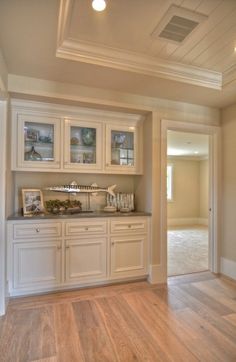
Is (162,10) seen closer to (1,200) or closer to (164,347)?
(1,200)

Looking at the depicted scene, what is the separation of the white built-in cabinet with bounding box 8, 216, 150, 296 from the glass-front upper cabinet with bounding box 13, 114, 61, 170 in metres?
0.71

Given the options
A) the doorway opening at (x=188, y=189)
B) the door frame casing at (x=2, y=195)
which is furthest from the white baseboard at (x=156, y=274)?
the doorway opening at (x=188, y=189)

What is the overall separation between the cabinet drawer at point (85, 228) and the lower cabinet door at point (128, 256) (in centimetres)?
21

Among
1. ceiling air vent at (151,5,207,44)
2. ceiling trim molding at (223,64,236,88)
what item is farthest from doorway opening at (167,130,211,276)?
ceiling air vent at (151,5,207,44)

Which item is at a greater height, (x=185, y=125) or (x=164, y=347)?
(x=185, y=125)

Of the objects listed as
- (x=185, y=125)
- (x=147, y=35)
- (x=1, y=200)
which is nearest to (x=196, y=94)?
(x=185, y=125)

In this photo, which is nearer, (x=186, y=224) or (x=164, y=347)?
(x=164, y=347)

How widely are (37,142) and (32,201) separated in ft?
2.44

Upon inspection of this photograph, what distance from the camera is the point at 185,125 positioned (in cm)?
309

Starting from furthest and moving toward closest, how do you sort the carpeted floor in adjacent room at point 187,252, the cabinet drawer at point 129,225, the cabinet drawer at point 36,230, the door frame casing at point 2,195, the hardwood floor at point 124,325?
the carpeted floor in adjacent room at point 187,252
the cabinet drawer at point 129,225
the cabinet drawer at point 36,230
the door frame casing at point 2,195
the hardwood floor at point 124,325

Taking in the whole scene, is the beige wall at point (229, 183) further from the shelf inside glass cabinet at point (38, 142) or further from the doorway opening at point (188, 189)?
the doorway opening at point (188, 189)

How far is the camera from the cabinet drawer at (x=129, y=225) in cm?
282

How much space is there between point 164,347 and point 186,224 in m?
6.24

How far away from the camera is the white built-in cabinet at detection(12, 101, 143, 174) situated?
266cm
